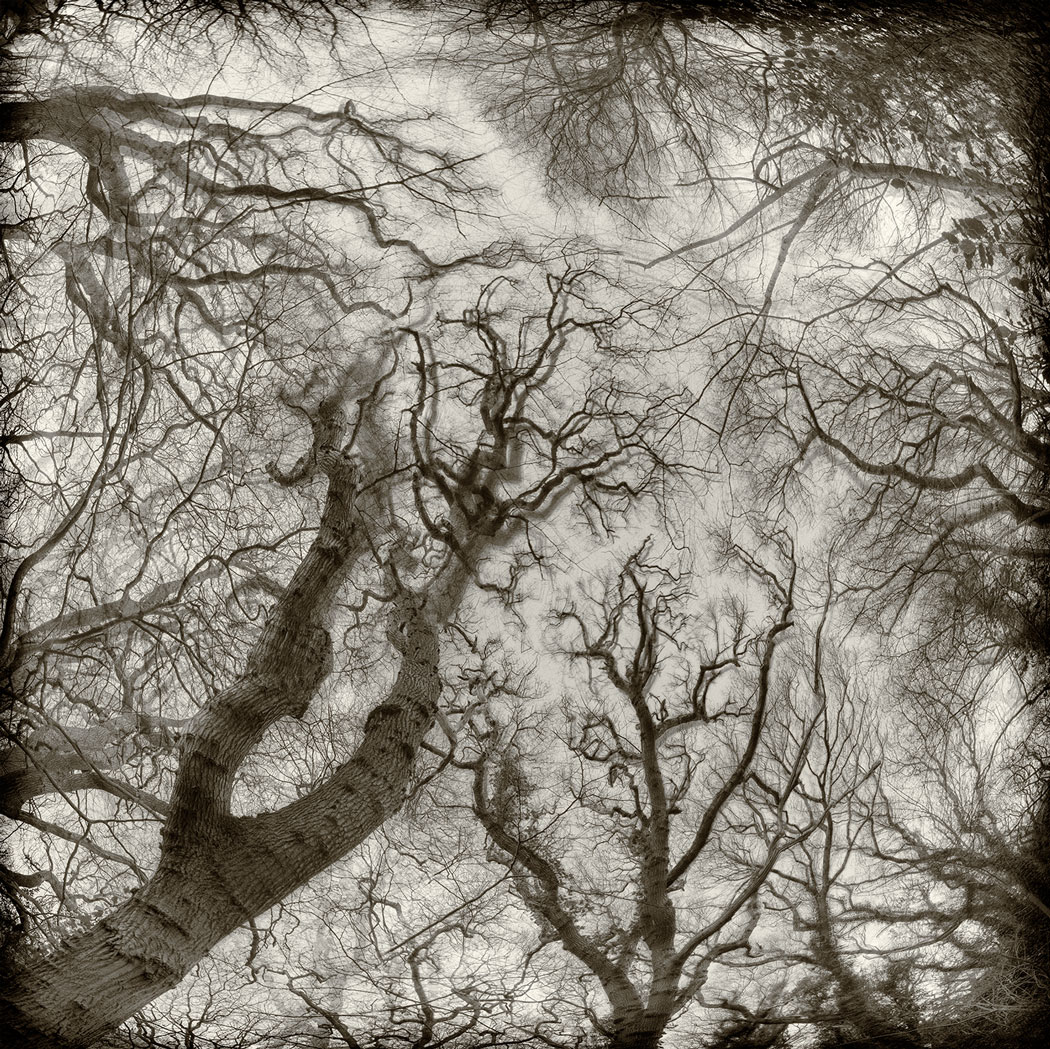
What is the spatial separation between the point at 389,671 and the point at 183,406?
55 centimetres

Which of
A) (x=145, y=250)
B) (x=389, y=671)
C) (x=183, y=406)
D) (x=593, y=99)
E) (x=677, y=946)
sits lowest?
(x=677, y=946)

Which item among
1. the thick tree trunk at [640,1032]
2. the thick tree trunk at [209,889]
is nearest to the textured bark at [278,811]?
the thick tree trunk at [209,889]

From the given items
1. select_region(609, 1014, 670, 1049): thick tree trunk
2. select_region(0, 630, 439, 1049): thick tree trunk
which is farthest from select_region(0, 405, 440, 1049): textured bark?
select_region(609, 1014, 670, 1049): thick tree trunk

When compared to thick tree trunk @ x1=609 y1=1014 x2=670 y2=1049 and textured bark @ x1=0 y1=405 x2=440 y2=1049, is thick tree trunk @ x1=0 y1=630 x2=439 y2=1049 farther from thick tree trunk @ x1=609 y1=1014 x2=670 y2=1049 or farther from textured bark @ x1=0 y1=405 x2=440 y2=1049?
thick tree trunk @ x1=609 y1=1014 x2=670 y2=1049

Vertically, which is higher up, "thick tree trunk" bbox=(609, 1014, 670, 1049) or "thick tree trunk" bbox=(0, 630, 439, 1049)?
"thick tree trunk" bbox=(0, 630, 439, 1049)

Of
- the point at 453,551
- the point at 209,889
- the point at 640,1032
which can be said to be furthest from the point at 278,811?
the point at 640,1032

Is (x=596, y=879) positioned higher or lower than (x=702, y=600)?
lower

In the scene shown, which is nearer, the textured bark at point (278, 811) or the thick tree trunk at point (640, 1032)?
the textured bark at point (278, 811)

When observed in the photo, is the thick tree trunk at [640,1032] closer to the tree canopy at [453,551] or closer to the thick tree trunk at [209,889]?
the tree canopy at [453,551]

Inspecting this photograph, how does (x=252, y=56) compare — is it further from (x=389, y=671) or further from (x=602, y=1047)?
(x=602, y=1047)

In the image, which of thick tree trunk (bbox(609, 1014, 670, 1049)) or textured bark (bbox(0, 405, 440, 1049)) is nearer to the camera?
textured bark (bbox(0, 405, 440, 1049))

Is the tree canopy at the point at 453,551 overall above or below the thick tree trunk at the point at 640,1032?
above

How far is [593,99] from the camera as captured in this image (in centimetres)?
170

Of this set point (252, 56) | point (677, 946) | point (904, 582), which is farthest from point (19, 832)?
point (904, 582)
